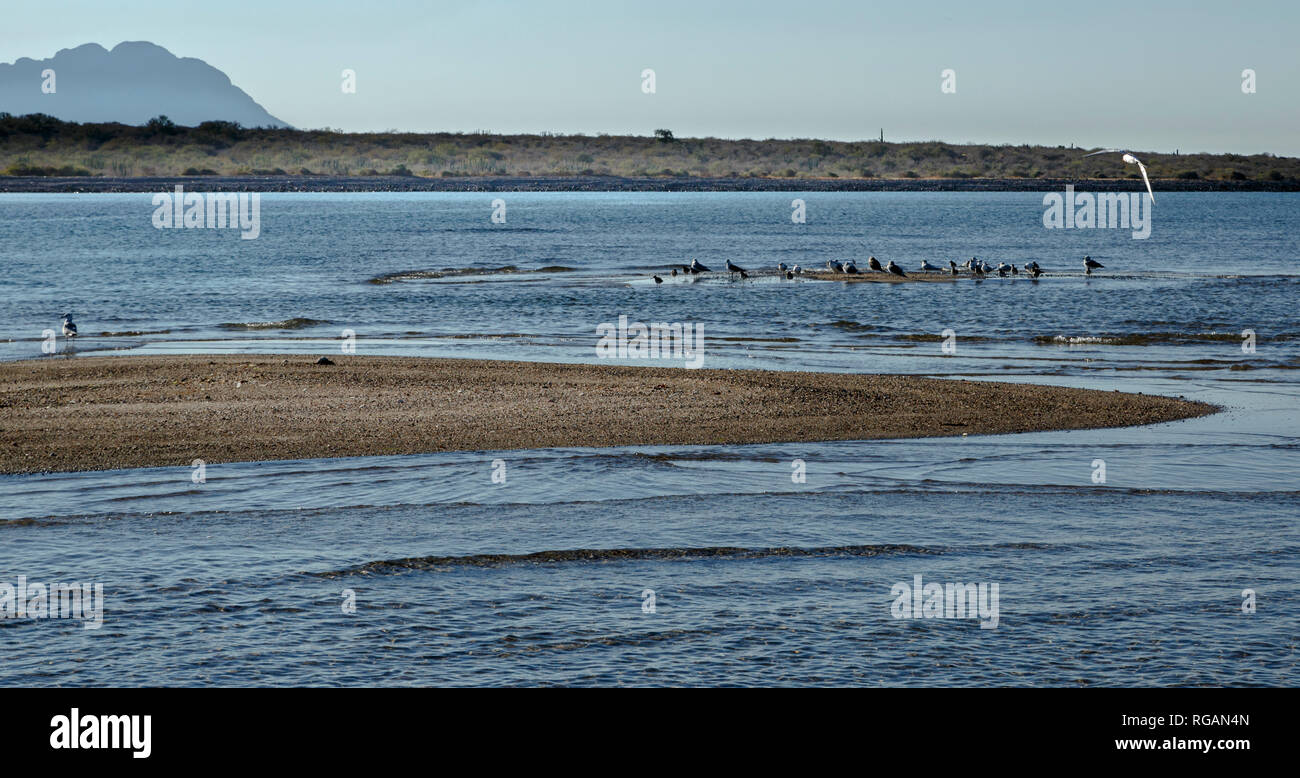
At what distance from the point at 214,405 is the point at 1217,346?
21784 millimetres

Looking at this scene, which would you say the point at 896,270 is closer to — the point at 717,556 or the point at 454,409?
the point at 454,409

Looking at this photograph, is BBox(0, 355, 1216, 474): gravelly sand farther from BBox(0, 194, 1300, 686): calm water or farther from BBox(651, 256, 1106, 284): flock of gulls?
BBox(651, 256, 1106, 284): flock of gulls

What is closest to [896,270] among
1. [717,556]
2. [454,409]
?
[454,409]

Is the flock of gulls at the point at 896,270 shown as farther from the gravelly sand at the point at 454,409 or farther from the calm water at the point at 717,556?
the gravelly sand at the point at 454,409

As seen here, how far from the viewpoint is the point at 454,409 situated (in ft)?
59.8

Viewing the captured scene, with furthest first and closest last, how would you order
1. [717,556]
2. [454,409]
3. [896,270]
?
[896,270]
[454,409]
[717,556]

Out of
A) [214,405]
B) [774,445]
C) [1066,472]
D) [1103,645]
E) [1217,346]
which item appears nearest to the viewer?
[1103,645]

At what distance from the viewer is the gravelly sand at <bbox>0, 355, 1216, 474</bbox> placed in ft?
51.4

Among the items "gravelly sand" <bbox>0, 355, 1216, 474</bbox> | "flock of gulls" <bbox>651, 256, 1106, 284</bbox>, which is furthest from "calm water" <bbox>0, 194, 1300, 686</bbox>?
"flock of gulls" <bbox>651, 256, 1106, 284</bbox>

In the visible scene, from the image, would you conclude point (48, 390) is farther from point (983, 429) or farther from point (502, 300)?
point (502, 300)

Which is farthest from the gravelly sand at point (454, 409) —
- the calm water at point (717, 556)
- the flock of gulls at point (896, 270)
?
the flock of gulls at point (896, 270)

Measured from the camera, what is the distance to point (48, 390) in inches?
776

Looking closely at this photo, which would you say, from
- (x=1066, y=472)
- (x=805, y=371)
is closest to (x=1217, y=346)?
(x=805, y=371)

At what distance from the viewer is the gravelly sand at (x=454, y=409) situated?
15.7 meters
